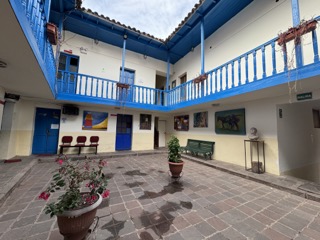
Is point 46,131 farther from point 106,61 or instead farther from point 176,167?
point 176,167

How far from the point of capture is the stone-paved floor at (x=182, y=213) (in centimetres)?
201

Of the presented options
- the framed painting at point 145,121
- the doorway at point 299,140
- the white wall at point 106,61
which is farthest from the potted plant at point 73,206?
the white wall at point 106,61

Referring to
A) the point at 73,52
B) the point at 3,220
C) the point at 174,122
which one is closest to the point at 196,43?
the point at 174,122

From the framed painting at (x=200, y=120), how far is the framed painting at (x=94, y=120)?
5.10m

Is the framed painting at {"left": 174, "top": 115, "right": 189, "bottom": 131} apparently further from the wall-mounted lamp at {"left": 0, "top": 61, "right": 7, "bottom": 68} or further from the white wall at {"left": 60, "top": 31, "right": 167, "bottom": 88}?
the wall-mounted lamp at {"left": 0, "top": 61, "right": 7, "bottom": 68}

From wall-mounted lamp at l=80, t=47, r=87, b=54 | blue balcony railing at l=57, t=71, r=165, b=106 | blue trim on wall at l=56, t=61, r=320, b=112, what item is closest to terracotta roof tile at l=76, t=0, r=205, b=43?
wall-mounted lamp at l=80, t=47, r=87, b=54

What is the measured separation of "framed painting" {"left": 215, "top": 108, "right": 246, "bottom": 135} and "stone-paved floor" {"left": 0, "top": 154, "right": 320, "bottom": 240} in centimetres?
232

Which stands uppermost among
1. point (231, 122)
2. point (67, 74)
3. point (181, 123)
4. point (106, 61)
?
point (106, 61)

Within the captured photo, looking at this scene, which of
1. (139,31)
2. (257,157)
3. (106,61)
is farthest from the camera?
(106,61)

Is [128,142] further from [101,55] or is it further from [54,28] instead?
[54,28]

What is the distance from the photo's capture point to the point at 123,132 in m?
8.45

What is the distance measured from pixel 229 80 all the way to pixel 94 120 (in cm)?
704

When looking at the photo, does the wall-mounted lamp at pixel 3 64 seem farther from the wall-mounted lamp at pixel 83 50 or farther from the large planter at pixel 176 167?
the wall-mounted lamp at pixel 83 50

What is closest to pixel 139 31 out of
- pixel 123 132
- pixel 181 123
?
pixel 123 132
